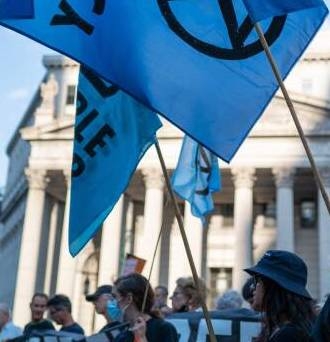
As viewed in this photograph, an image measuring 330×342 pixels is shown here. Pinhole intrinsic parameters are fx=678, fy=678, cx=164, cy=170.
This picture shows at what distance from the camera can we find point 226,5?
590cm

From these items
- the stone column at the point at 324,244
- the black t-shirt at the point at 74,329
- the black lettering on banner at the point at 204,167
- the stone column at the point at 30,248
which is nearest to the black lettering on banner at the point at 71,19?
the black t-shirt at the point at 74,329

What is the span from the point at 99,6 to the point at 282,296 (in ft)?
10.5

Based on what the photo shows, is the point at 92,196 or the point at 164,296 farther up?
the point at 92,196

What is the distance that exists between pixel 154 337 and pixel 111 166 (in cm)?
223

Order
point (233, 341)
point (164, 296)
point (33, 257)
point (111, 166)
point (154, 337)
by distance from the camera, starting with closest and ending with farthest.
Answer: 1. point (154, 337)
2. point (233, 341)
3. point (111, 166)
4. point (164, 296)
5. point (33, 257)

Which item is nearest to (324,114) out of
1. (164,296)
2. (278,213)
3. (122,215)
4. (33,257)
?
(278,213)

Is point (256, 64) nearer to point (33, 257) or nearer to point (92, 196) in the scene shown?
point (92, 196)

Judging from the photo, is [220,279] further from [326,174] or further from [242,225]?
[326,174]

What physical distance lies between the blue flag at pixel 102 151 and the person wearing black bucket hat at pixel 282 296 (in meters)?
2.83

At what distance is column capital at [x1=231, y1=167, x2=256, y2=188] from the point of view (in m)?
39.2

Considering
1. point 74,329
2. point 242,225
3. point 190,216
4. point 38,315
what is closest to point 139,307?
point 74,329

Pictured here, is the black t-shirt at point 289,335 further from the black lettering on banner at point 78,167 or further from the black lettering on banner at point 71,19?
the black lettering on banner at point 78,167

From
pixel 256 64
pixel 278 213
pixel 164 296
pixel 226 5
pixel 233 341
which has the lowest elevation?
pixel 233 341

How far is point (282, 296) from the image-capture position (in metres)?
4.14
